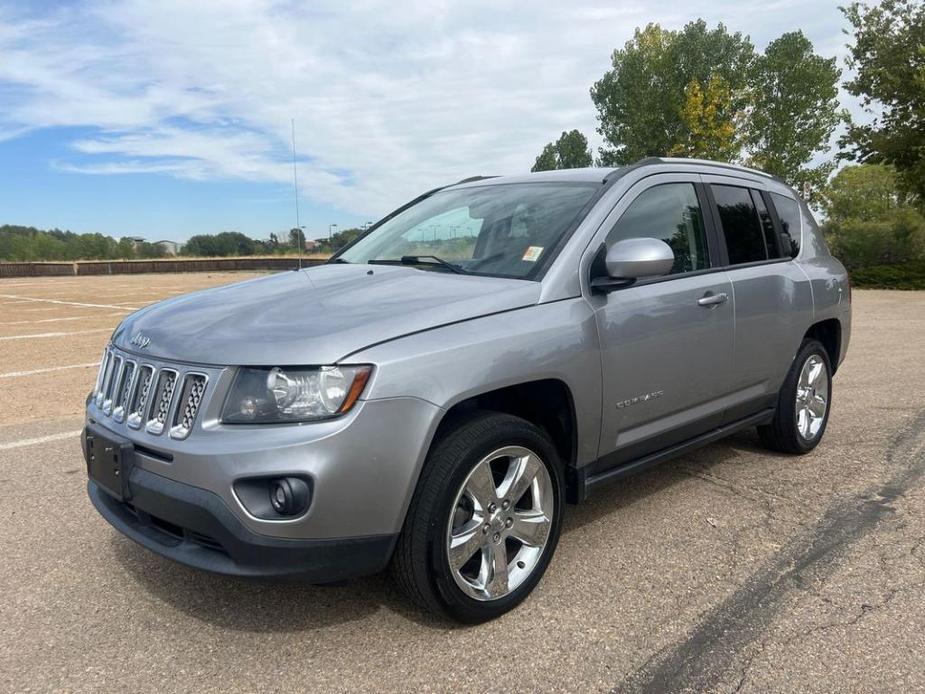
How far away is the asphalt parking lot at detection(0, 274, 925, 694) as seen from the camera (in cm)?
253

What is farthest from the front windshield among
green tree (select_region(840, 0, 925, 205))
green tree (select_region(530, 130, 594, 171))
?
green tree (select_region(530, 130, 594, 171))

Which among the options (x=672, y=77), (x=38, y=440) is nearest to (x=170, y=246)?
(x=672, y=77)

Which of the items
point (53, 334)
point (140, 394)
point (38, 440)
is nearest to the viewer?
point (140, 394)

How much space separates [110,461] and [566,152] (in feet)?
225

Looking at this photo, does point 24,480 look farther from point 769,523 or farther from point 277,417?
point 769,523

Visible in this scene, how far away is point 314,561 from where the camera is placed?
2.45 meters

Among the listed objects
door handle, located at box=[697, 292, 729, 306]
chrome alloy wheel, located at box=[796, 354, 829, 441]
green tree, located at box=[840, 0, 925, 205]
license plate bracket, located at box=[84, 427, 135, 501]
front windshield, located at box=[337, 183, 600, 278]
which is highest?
green tree, located at box=[840, 0, 925, 205]

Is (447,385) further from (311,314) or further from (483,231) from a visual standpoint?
(483,231)

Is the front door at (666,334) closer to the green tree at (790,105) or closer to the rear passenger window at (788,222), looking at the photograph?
the rear passenger window at (788,222)

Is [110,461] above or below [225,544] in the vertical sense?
above

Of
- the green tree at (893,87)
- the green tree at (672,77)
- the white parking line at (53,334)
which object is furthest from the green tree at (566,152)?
the white parking line at (53,334)

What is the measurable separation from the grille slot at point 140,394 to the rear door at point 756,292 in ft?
9.59

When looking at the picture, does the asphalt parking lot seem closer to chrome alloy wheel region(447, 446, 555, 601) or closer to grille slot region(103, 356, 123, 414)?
chrome alloy wheel region(447, 446, 555, 601)

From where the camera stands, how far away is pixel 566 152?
68.1m
